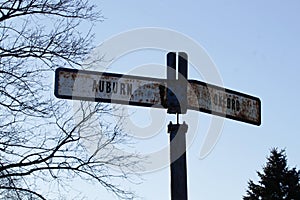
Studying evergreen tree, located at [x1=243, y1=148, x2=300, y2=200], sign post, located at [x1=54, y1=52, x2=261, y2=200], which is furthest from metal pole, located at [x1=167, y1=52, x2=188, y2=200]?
evergreen tree, located at [x1=243, y1=148, x2=300, y2=200]

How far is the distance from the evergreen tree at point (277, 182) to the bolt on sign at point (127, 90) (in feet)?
90.2

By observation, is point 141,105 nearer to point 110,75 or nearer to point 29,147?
point 110,75

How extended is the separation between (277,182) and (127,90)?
28.1 metres

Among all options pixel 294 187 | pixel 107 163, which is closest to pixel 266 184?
pixel 294 187

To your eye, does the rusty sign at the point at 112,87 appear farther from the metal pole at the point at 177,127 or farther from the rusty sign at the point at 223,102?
the rusty sign at the point at 223,102

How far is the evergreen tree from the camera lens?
1257 inches

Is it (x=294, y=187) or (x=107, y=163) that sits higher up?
(x=294, y=187)

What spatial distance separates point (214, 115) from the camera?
5281mm

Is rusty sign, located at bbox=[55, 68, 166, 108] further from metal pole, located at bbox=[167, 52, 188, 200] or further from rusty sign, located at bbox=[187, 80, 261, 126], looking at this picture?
rusty sign, located at bbox=[187, 80, 261, 126]

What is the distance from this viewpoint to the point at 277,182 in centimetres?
3225

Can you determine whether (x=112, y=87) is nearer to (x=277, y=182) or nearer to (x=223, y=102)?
(x=223, y=102)

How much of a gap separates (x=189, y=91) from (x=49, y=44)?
5.86m

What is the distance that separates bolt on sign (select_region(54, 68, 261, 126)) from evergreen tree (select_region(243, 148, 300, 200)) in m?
27.5

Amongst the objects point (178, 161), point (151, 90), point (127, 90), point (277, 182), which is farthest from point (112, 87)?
point (277, 182)
